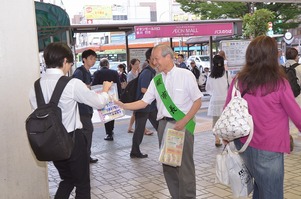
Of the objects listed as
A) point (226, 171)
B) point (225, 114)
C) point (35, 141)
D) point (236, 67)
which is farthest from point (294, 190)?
point (236, 67)

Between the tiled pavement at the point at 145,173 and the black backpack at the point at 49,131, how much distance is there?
182cm

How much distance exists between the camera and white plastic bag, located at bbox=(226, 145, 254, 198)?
116 inches

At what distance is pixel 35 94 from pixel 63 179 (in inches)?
32.6

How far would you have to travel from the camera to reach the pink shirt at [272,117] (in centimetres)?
274

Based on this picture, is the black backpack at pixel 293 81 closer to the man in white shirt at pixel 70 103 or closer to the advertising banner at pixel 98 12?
the man in white shirt at pixel 70 103

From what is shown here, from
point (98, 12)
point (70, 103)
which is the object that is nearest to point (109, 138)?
point (70, 103)

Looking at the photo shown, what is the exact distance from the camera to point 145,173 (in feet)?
18.4

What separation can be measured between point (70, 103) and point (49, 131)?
331 mm

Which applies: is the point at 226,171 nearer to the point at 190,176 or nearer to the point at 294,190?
the point at 190,176

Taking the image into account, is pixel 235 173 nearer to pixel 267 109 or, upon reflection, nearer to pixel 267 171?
pixel 267 171

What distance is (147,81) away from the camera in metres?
6.18

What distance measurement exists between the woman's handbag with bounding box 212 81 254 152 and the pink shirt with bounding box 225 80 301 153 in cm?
8

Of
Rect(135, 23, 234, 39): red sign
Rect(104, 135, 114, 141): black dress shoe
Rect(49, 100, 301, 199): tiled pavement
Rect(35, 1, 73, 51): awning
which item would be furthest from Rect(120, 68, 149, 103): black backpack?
Rect(135, 23, 234, 39): red sign

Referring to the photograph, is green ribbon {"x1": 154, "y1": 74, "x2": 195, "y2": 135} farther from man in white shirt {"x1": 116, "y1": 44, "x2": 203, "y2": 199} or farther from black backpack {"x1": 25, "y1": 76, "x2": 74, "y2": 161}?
black backpack {"x1": 25, "y1": 76, "x2": 74, "y2": 161}
